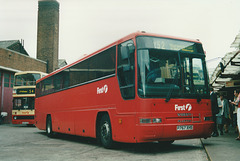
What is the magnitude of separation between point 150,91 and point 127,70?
0.87 m

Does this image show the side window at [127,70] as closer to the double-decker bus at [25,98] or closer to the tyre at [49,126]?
the tyre at [49,126]

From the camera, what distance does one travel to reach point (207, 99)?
868cm

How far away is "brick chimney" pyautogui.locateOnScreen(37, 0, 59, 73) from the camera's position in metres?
39.2

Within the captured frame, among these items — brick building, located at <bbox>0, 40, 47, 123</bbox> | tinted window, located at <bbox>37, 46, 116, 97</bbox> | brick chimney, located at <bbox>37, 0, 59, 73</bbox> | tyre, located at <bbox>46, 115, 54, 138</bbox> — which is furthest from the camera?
brick chimney, located at <bbox>37, 0, 59, 73</bbox>

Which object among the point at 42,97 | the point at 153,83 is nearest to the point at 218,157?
the point at 153,83

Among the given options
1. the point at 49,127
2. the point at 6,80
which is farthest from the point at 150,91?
the point at 6,80

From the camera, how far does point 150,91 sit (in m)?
7.67

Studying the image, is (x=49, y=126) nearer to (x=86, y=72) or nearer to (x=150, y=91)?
(x=86, y=72)

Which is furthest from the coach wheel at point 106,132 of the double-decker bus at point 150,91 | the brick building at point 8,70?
the brick building at point 8,70

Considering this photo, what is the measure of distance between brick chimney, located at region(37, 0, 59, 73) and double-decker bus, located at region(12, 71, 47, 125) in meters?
14.0

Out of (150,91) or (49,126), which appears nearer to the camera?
(150,91)

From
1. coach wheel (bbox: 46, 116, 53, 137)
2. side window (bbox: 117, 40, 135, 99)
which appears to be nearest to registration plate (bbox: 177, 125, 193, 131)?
side window (bbox: 117, 40, 135, 99)

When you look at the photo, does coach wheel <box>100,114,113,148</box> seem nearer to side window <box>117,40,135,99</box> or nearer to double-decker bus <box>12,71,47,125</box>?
side window <box>117,40,135,99</box>

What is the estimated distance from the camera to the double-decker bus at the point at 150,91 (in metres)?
7.67
